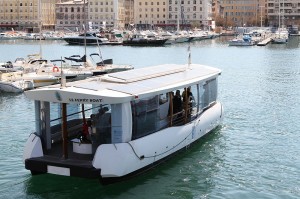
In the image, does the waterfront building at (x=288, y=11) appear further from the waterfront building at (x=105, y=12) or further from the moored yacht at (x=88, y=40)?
the moored yacht at (x=88, y=40)

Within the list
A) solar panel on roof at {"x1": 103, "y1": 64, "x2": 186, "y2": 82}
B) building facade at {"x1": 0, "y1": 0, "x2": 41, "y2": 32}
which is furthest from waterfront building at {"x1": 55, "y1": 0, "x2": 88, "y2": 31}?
solar panel on roof at {"x1": 103, "y1": 64, "x2": 186, "y2": 82}

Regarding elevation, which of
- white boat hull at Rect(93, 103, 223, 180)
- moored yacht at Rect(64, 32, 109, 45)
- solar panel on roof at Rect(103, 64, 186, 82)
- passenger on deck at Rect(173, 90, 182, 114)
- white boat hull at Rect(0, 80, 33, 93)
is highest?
moored yacht at Rect(64, 32, 109, 45)

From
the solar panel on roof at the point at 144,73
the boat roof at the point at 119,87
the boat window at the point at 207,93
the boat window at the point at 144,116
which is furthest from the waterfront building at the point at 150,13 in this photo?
the boat window at the point at 144,116

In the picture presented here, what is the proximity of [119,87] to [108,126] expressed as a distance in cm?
107

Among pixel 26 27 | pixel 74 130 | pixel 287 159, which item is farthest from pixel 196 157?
pixel 26 27

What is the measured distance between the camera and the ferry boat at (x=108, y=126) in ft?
46.6

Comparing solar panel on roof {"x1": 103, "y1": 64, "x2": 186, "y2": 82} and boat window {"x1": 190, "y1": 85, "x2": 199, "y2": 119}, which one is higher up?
solar panel on roof {"x1": 103, "y1": 64, "x2": 186, "y2": 82}

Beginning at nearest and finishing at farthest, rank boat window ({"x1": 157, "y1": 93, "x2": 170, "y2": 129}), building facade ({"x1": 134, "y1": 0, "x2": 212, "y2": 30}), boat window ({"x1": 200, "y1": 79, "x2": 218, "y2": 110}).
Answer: boat window ({"x1": 157, "y1": 93, "x2": 170, "y2": 129}) → boat window ({"x1": 200, "y1": 79, "x2": 218, "y2": 110}) → building facade ({"x1": 134, "y1": 0, "x2": 212, "y2": 30})

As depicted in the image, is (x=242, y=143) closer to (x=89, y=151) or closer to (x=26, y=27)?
(x=89, y=151)

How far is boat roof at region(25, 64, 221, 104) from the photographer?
1405 centimetres

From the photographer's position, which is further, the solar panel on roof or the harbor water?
the solar panel on roof

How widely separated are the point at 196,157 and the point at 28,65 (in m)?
28.6

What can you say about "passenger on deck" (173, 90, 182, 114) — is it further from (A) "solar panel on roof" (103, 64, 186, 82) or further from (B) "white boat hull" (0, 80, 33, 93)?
(B) "white boat hull" (0, 80, 33, 93)

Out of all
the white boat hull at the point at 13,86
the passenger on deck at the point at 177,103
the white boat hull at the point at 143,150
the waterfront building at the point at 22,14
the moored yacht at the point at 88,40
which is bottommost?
the white boat hull at the point at 143,150
